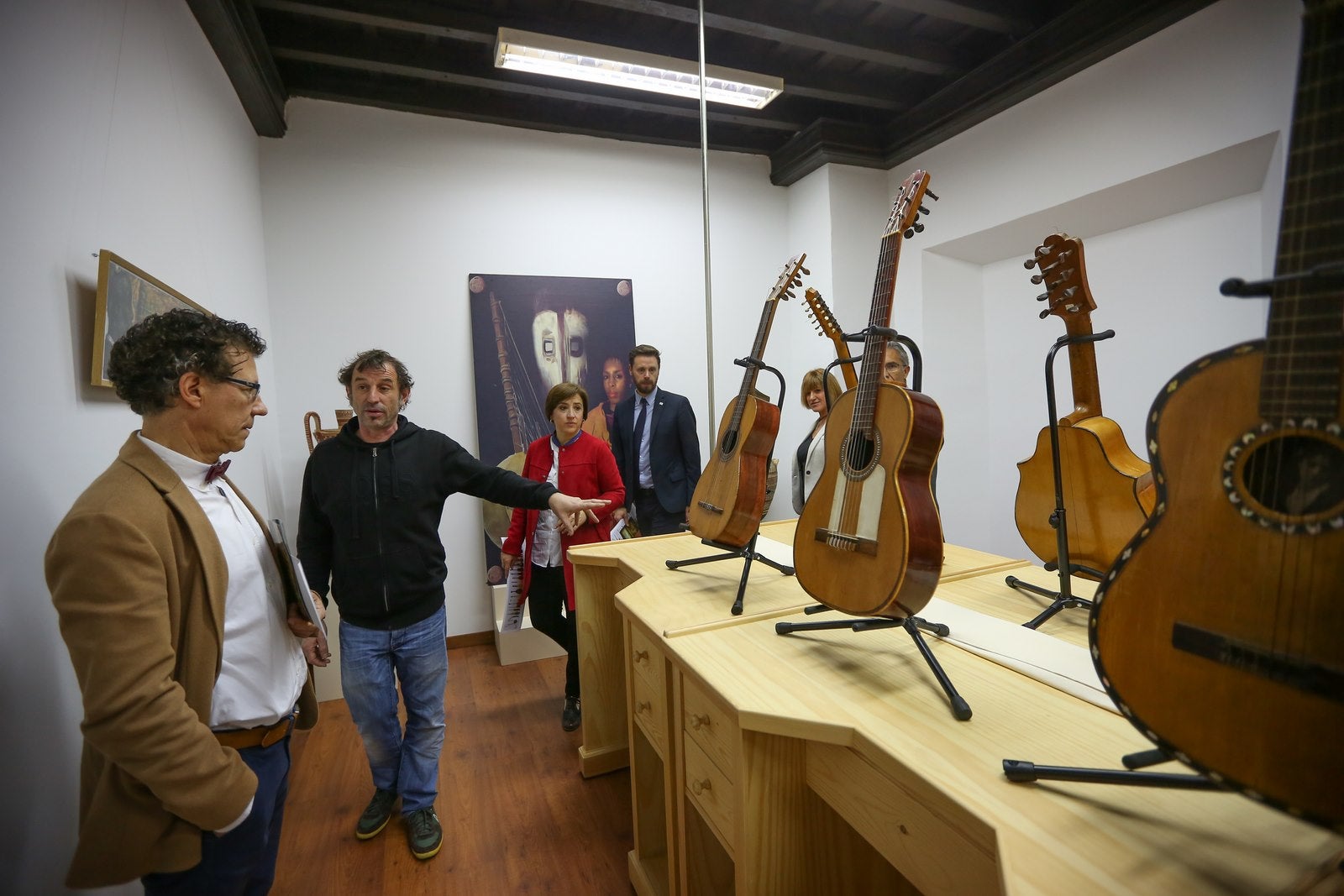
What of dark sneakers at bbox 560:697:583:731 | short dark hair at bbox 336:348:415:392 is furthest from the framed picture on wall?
dark sneakers at bbox 560:697:583:731

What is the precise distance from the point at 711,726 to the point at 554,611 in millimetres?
1562

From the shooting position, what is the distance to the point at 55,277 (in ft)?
4.09

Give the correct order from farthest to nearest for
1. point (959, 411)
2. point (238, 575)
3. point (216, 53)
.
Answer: point (959, 411)
point (216, 53)
point (238, 575)

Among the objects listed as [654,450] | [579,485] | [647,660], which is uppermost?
[654,450]

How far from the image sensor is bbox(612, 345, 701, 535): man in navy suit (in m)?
3.25

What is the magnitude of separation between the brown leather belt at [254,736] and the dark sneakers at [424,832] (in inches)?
33.9

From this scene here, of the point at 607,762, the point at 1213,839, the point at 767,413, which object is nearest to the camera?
the point at 1213,839

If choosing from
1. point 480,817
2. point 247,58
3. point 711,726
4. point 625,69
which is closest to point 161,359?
point 711,726

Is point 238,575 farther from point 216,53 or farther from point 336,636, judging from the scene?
point 216,53

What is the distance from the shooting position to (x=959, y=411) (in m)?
3.95

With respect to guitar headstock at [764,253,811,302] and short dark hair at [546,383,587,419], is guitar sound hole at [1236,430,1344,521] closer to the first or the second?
guitar headstock at [764,253,811,302]

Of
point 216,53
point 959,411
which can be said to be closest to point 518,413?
point 216,53

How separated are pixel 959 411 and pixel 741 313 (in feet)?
5.33

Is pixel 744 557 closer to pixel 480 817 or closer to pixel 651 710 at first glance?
pixel 651 710
